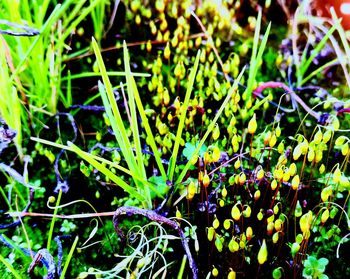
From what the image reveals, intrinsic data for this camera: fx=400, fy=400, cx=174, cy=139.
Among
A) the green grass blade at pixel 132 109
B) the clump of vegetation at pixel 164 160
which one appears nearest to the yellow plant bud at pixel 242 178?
the clump of vegetation at pixel 164 160

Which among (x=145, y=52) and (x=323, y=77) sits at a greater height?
(x=145, y=52)

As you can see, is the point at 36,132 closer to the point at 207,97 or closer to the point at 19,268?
the point at 19,268

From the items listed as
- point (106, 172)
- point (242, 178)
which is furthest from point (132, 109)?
point (242, 178)

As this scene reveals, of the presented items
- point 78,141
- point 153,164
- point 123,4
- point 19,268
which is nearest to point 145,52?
point 123,4

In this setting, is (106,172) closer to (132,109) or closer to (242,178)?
(132,109)

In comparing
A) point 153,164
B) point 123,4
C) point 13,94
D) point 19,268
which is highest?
point 123,4

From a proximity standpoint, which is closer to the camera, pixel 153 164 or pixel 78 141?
pixel 153 164

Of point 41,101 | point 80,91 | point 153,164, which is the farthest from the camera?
point 80,91

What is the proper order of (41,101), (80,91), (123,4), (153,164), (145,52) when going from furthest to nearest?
1. (123,4)
2. (145,52)
3. (80,91)
4. (41,101)
5. (153,164)

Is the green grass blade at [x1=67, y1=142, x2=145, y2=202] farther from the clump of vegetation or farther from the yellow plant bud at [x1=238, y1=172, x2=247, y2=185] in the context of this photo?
the yellow plant bud at [x1=238, y1=172, x2=247, y2=185]
